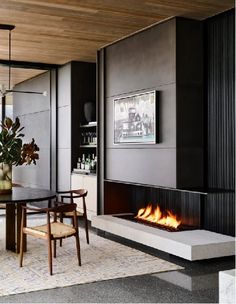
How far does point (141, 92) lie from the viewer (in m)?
6.06

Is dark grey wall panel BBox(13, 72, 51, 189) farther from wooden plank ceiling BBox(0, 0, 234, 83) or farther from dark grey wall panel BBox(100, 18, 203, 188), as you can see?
dark grey wall panel BBox(100, 18, 203, 188)

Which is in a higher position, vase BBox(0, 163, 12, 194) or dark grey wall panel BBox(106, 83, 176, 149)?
dark grey wall panel BBox(106, 83, 176, 149)

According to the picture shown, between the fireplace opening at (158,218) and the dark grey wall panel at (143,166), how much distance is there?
1.76 feet

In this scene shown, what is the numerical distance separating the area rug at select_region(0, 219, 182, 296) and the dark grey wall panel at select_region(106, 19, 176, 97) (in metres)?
2.12

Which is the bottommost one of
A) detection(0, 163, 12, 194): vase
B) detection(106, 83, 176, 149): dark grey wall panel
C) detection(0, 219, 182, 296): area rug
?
detection(0, 219, 182, 296): area rug

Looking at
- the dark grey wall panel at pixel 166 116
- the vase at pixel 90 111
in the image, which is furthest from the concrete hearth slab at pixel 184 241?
the vase at pixel 90 111

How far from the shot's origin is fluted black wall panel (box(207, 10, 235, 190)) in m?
5.22

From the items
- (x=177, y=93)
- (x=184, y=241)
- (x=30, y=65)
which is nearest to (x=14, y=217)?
(x=184, y=241)

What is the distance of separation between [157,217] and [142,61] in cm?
211

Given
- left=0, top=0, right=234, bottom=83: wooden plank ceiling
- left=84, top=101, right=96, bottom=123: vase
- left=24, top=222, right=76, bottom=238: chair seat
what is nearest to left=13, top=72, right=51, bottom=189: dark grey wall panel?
left=84, top=101, right=96, bottom=123: vase

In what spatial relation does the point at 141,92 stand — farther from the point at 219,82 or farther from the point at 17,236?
the point at 17,236

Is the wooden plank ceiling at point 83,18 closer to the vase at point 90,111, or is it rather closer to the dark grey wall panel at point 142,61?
the dark grey wall panel at point 142,61

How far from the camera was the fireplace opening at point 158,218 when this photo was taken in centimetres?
570

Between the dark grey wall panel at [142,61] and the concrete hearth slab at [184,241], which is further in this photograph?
the dark grey wall panel at [142,61]
